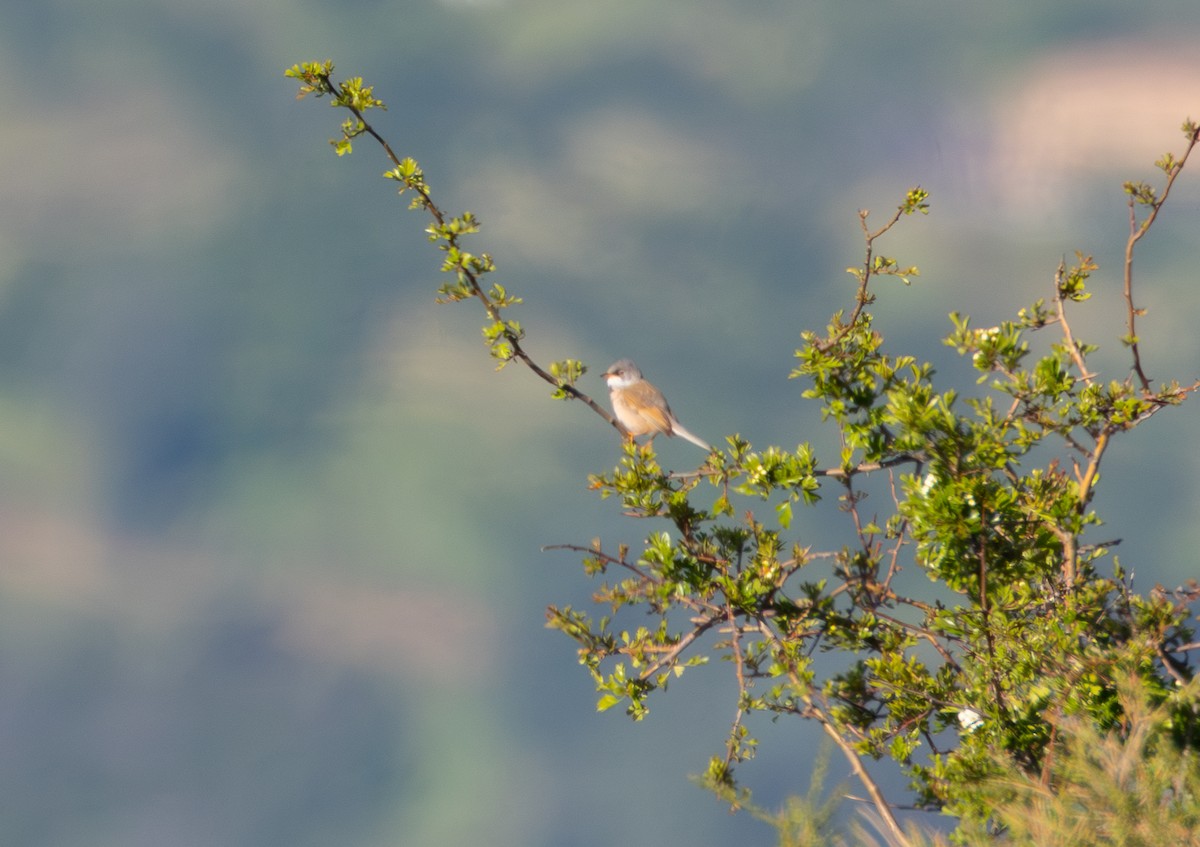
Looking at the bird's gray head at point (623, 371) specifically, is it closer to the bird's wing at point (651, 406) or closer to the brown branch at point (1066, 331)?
the bird's wing at point (651, 406)

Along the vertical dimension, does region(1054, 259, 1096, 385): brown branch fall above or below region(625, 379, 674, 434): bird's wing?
below

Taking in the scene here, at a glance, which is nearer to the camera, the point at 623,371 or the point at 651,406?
the point at 651,406

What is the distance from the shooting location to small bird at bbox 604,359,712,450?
9.24 metres

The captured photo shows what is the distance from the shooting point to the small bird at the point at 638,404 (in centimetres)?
924

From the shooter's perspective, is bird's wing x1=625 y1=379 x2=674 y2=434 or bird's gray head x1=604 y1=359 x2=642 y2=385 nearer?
bird's wing x1=625 y1=379 x2=674 y2=434

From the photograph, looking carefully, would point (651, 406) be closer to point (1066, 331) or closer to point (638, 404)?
point (638, 404)

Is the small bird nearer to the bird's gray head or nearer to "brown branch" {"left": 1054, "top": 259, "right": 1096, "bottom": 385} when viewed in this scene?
the bird's gray head

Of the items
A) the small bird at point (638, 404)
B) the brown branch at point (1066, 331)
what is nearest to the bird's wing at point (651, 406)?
the small bird at point (638, 404)

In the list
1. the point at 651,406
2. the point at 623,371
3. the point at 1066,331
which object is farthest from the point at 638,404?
the point at 1066,331

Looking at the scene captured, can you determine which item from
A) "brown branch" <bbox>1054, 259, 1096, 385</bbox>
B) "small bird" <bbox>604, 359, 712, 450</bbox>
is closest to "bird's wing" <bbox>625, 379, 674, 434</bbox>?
"small bird" <bbox>604, 359, 712, 450</bbox>

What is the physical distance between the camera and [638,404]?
9.45 meters

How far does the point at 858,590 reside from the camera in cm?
685

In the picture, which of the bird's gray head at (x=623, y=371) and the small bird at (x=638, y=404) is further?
the bird's gray head at (x=623, y=371)

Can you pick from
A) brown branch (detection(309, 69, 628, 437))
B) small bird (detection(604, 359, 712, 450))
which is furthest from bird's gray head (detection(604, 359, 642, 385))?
brown branch (detection(309, 69, 628, 437))
